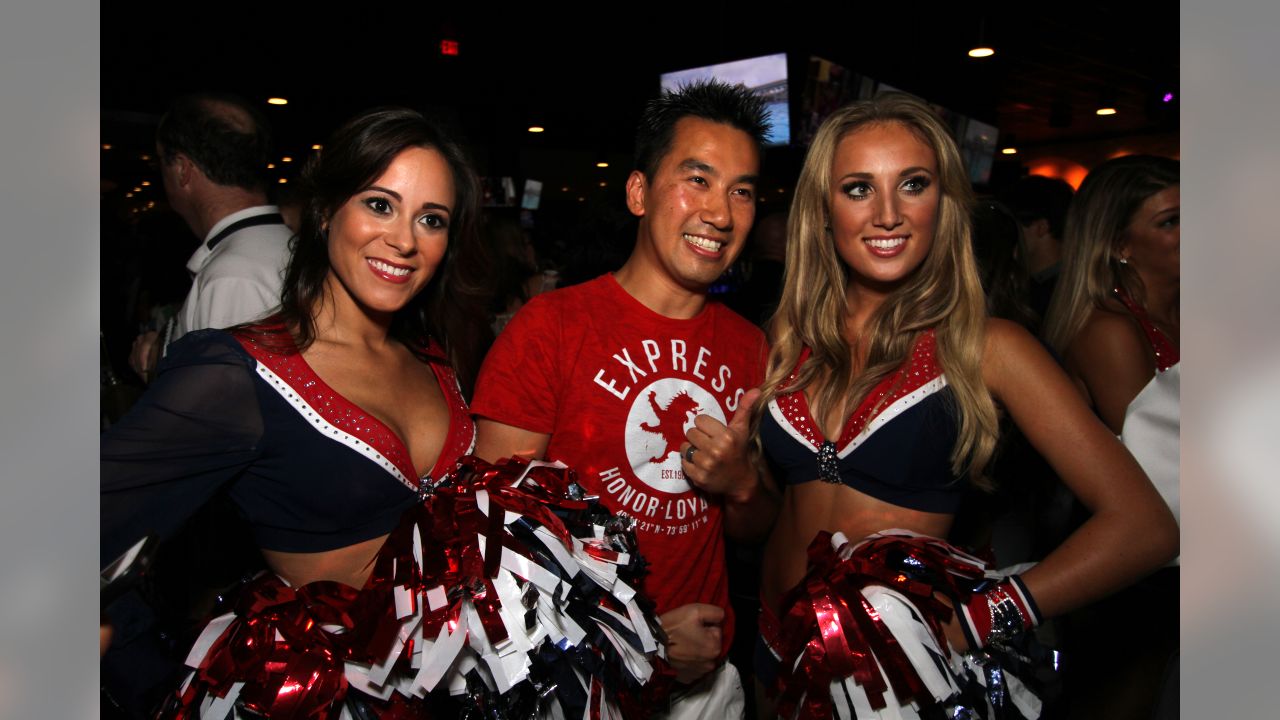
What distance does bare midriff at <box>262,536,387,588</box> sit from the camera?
1432 millimetres

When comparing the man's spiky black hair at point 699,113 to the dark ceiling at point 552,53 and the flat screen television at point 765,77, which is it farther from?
the dark ceiling at point 552,53

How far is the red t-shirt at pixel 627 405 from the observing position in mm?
1697

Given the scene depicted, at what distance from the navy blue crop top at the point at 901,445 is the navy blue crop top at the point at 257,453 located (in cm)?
74

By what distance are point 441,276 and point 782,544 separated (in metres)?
0.88

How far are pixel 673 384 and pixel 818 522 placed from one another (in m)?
0.38

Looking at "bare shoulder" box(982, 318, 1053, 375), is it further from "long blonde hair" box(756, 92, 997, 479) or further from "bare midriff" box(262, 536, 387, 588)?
"bare midriff" box(262, 536, 387, 588)

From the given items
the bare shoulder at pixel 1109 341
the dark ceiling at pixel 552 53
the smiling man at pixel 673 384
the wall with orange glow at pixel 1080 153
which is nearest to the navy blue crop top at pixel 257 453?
the smiling man at pixel 673 384

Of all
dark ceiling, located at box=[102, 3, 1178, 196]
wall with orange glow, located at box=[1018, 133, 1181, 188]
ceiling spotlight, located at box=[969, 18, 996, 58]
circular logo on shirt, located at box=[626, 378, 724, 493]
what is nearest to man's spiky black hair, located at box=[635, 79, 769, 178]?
circular logo on shirt, located at box=[626, 378, 724, 493]

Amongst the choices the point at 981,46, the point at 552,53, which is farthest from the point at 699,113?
the point at 552,53

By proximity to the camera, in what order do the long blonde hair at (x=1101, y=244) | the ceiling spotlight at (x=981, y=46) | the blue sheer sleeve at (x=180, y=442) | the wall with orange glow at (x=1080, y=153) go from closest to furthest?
the blue sheer sleeve at (x=180, y=442) < the long blonde hair at (x=1101, y=244) < the ceiling spotlight at (x=981, y=46) < the wall with orange glow at (x=1080, y=153)

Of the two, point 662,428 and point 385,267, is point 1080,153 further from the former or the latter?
point 385,267

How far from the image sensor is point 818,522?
1.66m

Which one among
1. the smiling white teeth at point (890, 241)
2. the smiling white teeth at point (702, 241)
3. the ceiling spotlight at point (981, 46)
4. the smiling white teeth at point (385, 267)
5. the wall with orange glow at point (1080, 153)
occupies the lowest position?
the smiling white teeth at point (385, 267)
